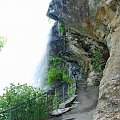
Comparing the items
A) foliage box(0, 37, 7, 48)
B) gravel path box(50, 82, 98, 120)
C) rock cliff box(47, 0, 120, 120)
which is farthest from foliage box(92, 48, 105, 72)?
foliage box(0, 37, 7, 48)

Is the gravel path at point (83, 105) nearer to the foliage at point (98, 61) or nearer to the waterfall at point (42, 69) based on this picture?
the foliage at point (98, 61)

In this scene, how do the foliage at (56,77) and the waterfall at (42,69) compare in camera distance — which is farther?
the waterfall at (42,69)

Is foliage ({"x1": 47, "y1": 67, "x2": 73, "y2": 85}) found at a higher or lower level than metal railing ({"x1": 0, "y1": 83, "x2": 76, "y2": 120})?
higher

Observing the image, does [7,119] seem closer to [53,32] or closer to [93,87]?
[93,87]

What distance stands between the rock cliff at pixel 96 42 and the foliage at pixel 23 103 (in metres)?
2.73

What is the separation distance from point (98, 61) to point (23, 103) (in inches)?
383

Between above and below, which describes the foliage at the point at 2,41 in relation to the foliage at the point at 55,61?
above

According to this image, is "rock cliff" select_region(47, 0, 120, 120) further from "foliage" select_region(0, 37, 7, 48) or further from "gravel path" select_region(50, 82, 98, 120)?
"foliage" select_region(0, 37, 7, 48)

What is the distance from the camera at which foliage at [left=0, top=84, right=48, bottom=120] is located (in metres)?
Result: 9.05

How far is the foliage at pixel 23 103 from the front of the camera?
29.7ft

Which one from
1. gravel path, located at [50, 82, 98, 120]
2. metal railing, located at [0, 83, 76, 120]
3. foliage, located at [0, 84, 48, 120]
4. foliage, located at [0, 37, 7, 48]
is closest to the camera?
metal railing, located at [0, 83, 76, 120]

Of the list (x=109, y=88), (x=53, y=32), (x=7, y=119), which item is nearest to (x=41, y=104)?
(x=7, y=119)

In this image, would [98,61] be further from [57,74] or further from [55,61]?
[55,61]

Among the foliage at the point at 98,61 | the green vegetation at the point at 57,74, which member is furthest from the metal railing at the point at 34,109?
the green vegetation at the point at 57,74
